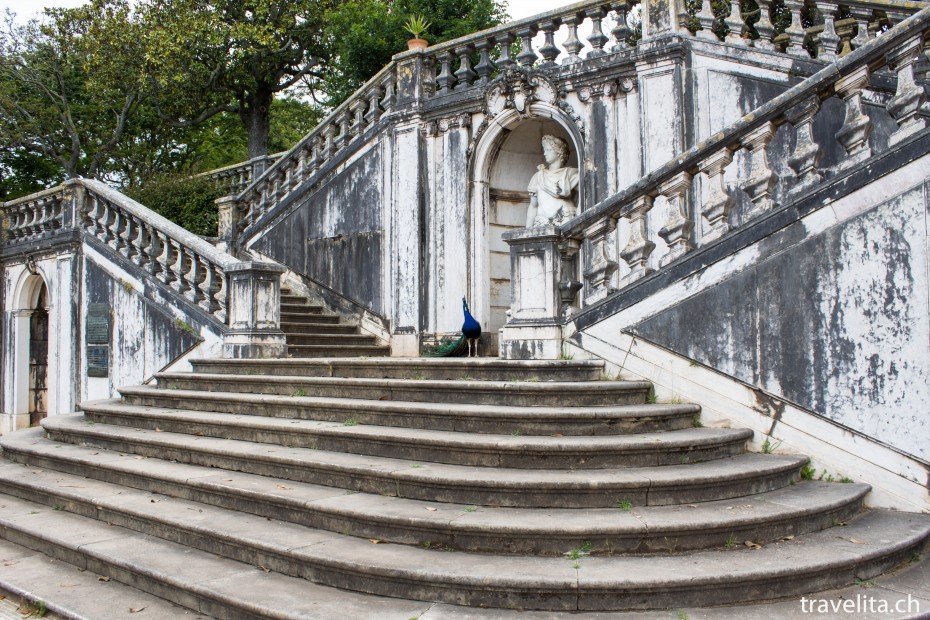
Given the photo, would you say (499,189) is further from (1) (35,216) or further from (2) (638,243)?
(1) (35,216)

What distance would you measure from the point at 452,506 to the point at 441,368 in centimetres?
206

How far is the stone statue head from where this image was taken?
9.80 meters

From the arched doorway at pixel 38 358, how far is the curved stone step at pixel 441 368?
7.60m

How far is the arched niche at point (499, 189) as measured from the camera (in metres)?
10.0

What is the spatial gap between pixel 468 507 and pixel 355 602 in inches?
37.6

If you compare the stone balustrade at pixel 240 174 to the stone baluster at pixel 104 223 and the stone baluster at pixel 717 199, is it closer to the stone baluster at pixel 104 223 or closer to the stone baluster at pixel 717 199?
the stone baluster at pixel 104 223

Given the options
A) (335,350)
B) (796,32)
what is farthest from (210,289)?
(796,32)

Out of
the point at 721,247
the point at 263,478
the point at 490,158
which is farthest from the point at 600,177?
the point at 263,478

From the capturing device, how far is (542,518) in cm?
426

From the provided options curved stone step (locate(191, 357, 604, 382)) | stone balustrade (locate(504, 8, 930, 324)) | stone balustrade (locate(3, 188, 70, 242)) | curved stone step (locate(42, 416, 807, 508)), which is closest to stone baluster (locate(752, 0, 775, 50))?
stone balustrade (locate(504, 8, 930, 324))

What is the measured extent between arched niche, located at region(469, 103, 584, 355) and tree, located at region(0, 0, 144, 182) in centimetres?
1294

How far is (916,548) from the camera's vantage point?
4.46 meters

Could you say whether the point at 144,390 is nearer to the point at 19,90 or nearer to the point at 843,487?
the point at 843,487

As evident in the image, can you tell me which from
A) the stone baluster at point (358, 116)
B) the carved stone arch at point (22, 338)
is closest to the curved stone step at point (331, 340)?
the stone baluster at point (358, 116)
